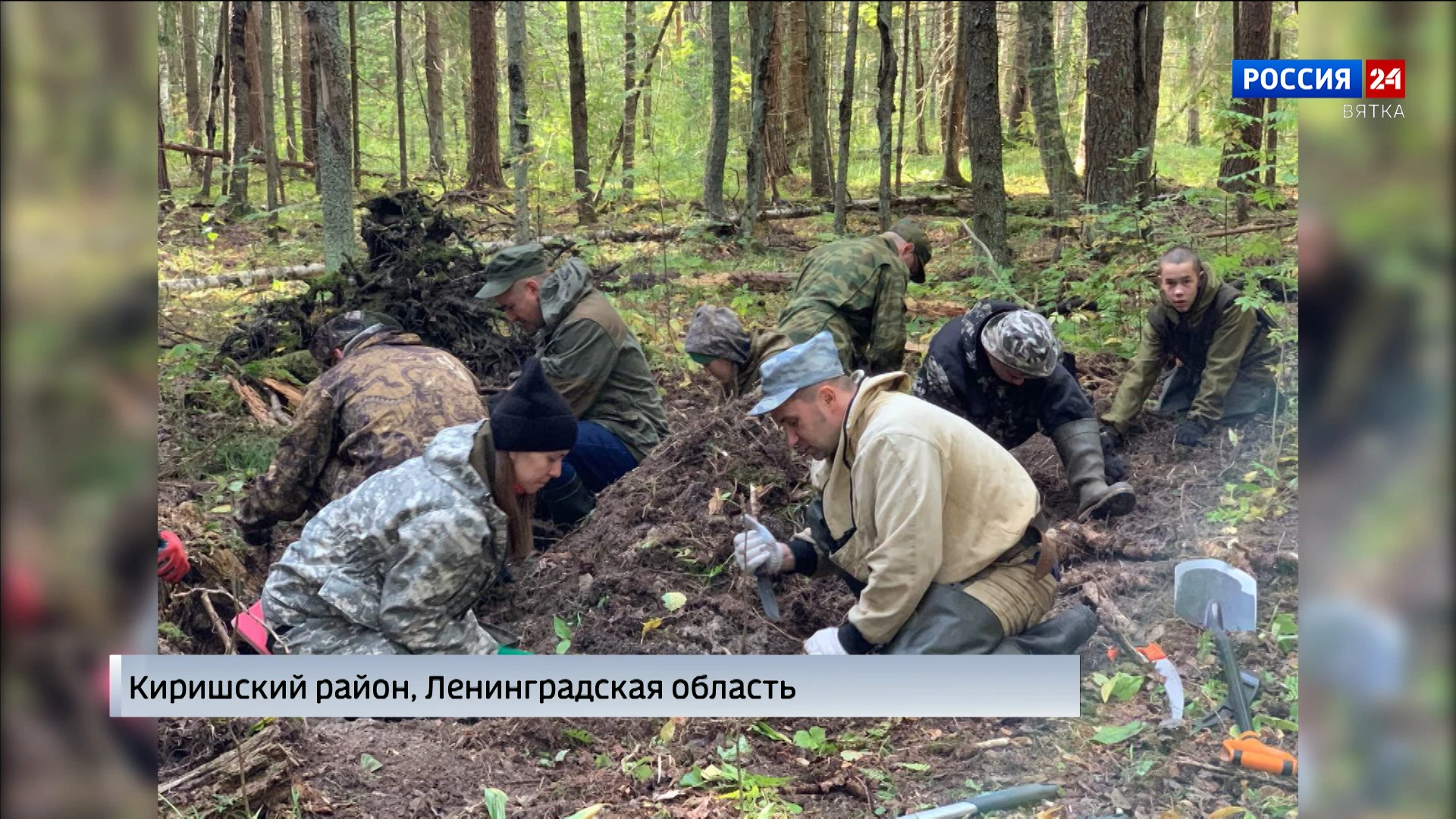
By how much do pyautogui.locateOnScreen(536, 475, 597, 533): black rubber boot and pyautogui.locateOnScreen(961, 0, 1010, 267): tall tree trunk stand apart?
2399mm

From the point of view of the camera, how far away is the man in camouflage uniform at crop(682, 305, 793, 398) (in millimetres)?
5055

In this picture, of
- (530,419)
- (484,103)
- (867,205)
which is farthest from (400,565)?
(484,103)

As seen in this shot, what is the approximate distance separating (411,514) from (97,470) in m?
1.58

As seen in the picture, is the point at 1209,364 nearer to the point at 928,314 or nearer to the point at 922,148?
the point at 928,314

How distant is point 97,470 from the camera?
56.7 inches

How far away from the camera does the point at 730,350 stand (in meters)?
5.06

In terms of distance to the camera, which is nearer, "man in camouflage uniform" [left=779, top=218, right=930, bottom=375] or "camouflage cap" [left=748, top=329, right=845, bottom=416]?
"camouflage cap" [left=748, top=329, right=845, bottom=416]

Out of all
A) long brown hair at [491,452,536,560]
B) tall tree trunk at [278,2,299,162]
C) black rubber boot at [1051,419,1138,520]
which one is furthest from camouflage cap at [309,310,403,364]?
tall tree trunk at [278,2,299,162]

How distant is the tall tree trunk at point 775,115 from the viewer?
9.66 m

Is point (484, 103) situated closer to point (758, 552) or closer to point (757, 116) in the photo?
point (757, 116)

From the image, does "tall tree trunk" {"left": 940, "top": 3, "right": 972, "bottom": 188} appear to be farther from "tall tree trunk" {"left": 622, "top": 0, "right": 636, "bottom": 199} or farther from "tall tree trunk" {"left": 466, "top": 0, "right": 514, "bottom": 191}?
"tall tree trunk" {"left": 466, "top": 0, "right": 514, "bottom": 191}

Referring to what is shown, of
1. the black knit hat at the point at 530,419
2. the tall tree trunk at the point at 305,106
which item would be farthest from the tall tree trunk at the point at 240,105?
the black knit hat at the point at 530,419

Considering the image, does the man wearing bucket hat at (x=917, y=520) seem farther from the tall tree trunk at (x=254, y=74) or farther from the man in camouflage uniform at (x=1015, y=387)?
the tall tree trunk at (x=254, y=74)

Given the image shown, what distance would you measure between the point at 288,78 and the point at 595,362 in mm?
9660
